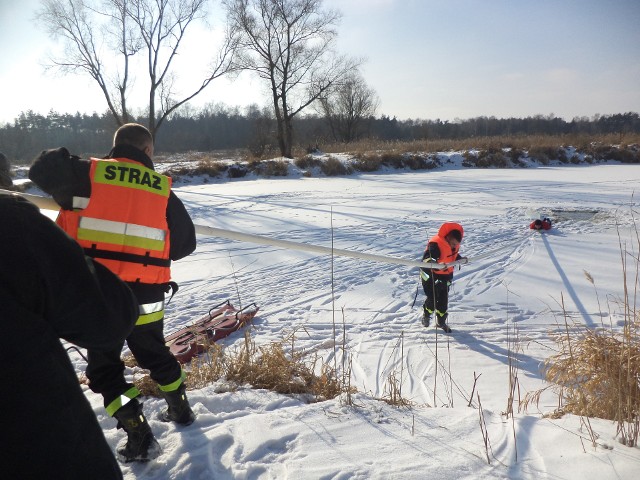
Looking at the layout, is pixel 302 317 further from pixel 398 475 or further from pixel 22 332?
pixel 22 332

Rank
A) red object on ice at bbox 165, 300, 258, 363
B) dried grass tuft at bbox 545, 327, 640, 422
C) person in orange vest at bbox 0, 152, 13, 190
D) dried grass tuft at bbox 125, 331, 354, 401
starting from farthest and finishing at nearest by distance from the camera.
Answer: red object on ice at bbox 165, 300, 258, 363, dried grass tuft at bbox 125, 331, 354, 401, dried grass tuft at bbox 545, 327, 640, 422, person in orange vest at bbox 0, 152, 13, 190

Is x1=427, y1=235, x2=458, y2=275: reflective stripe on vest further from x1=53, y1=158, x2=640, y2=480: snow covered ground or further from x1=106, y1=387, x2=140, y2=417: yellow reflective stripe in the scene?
x1=106, y1=387, x2=140, y2=417: yellow reflective stripe

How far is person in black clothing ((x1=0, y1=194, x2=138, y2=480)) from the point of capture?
905mm

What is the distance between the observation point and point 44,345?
3.15 feet

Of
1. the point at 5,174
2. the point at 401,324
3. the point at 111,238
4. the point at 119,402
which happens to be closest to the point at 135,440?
the point at 119,402

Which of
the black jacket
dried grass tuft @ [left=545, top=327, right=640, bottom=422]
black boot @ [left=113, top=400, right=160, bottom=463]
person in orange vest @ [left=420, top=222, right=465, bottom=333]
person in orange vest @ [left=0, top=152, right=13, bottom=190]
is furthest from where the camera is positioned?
person in orange vest @ [left=420, top=222, right=465, bottom=333]

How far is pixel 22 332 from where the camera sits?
0.92 metres

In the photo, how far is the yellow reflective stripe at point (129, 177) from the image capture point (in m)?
2.03

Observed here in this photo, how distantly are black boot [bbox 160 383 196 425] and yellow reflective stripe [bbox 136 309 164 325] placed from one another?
0.46 metres

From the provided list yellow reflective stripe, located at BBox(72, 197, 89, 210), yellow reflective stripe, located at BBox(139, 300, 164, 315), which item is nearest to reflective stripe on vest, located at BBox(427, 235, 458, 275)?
yellow reflective stripe, located at BBox(139, 300, 164, 315)

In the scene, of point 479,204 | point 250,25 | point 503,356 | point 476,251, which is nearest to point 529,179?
point 479,204

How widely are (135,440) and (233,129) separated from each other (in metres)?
91.6

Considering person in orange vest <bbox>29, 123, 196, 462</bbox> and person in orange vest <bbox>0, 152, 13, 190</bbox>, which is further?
person in orange vest <bbox>29, 123, 196, 462</bbox>

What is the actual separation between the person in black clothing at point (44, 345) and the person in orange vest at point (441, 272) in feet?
15.3
